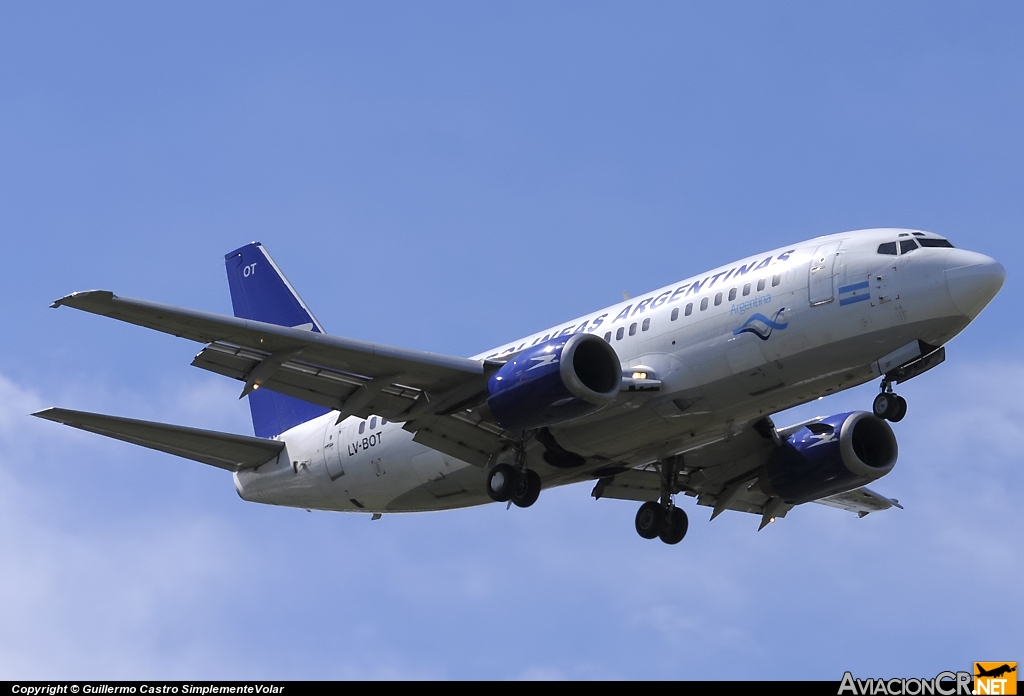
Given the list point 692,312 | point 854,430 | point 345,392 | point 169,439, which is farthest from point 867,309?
point 169,439

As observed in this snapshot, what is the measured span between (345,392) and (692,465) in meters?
9.36

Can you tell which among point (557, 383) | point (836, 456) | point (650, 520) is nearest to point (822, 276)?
point (557, 383)

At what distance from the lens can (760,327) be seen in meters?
30.8

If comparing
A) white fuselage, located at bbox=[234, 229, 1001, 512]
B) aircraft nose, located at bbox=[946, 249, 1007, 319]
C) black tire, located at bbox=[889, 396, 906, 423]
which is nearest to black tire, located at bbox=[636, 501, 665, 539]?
white fuselage, located at bbox=[234, 229, 1001, 512]

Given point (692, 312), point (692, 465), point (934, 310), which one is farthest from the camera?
point (692, 465)

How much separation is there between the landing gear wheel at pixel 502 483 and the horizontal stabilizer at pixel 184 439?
7027mm

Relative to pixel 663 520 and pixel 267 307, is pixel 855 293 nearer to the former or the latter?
pixel 663 520

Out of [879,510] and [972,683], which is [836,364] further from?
[879,510]

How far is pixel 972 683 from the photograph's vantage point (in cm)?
2531

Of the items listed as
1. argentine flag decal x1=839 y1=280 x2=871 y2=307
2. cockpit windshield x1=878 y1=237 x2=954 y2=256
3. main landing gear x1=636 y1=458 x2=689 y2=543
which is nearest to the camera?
argentine flag decal x1=839 y1=280 x2=871 y2=307

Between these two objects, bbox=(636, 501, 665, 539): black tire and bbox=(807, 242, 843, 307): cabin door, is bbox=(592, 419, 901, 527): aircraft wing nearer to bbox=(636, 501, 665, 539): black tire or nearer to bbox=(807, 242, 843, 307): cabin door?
bbox=(636, 501, 665, 539): black tire

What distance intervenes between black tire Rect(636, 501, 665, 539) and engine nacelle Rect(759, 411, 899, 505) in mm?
3051

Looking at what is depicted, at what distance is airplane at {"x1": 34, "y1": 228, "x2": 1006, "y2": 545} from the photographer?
30297 mm

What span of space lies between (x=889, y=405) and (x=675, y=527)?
7.93m
